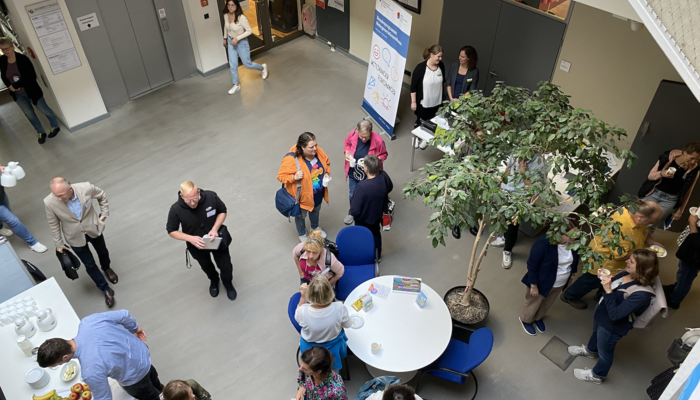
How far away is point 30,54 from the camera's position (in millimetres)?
7316

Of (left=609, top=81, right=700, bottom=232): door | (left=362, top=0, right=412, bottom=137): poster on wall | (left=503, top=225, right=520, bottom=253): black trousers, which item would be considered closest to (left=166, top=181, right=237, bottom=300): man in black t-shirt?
(left=503, top=225, right=520, bottom=253): black trousers

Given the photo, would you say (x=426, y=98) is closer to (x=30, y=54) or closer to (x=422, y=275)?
(x=422, y=275)

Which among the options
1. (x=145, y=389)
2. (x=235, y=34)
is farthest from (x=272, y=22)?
(x=145, y=389)

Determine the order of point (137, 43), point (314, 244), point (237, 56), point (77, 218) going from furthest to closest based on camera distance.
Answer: point (237, 56)
point (137, 43)
point (77, 218)
point (314, 244)

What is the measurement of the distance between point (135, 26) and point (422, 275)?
255 inches

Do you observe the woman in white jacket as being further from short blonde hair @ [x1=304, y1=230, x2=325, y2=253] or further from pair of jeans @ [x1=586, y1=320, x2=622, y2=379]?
pair of jeans @ [x1=586, y1=320, x2=622, y2=379]

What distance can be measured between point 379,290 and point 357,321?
0.43 metres

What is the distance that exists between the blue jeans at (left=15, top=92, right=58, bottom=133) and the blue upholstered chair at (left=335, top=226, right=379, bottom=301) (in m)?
5.68

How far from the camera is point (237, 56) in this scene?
28.9ft

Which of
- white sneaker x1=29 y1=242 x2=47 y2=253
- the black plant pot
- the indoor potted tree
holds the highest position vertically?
the indoor potted tree

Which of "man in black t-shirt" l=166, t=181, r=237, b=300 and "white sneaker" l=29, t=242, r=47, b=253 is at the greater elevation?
"man in black t-shirt" l=166, t=181, r=237, b=300

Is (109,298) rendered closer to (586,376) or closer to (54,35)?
(54,35)

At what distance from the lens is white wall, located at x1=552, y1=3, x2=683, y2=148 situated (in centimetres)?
562

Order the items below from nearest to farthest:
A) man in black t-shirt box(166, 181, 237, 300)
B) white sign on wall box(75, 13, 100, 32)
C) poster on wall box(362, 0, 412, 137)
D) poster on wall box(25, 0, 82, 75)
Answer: man in black t-shirt box(166, 181, 237, 300) < poster on wall box(362, 0, 412, 137) < poster on wall box(25, 0, 82, 75) < white sign on wall box(75, 13, 100, 32)
